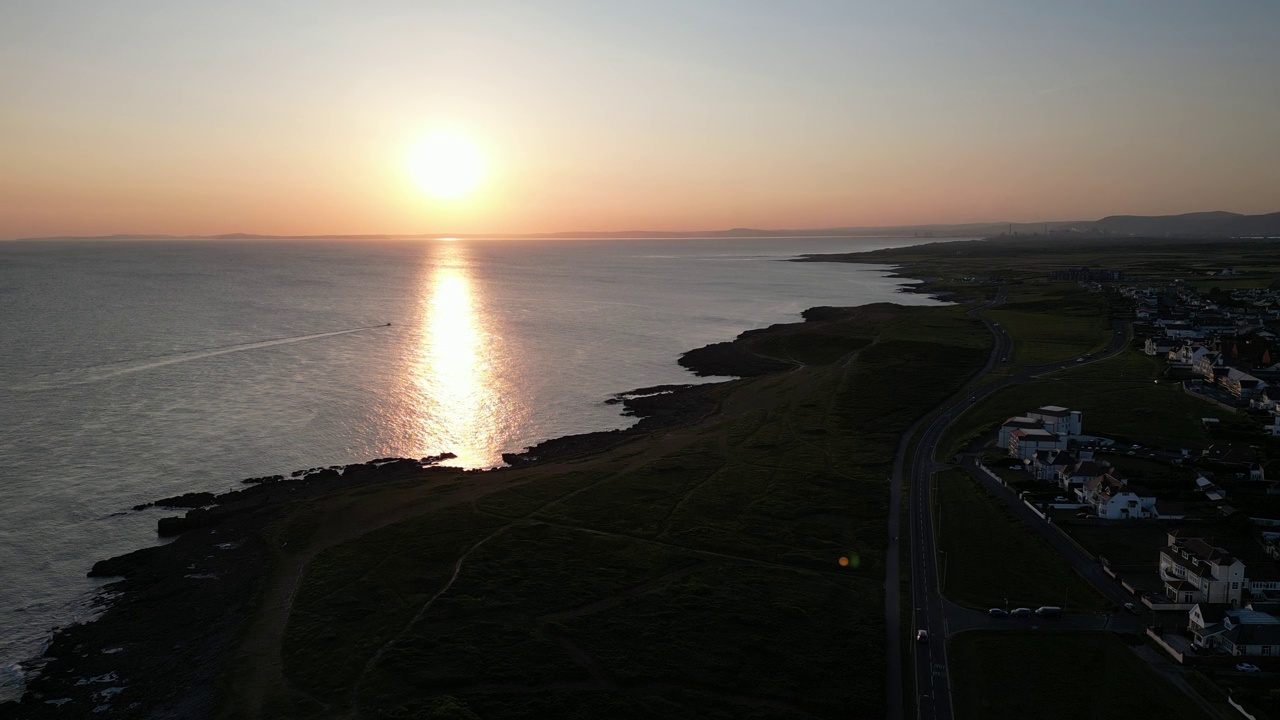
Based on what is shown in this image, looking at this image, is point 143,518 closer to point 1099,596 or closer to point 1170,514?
point 1099,596

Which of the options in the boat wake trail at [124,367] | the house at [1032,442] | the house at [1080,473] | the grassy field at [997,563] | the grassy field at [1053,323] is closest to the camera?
the grassy field at [997,563]

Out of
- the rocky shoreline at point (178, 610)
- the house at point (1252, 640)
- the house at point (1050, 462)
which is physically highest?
the house at point (1050, 462)

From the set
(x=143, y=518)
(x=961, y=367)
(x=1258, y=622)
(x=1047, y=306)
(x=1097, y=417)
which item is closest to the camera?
(x=1258, y=622)

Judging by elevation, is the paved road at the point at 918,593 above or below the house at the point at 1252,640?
below

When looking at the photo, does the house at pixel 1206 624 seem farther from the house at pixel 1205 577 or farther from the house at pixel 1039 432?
the house at pixel 1039 432

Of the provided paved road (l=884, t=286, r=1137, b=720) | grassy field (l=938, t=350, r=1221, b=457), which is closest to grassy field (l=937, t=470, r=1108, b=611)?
paved road (l=884, t=286, r=1137, b=720)

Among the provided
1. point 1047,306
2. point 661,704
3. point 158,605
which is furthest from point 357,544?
point 1047,306

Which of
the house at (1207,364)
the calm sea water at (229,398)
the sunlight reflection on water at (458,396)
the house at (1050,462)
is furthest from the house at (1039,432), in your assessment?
the sunlight reflection on water at (458,396)
